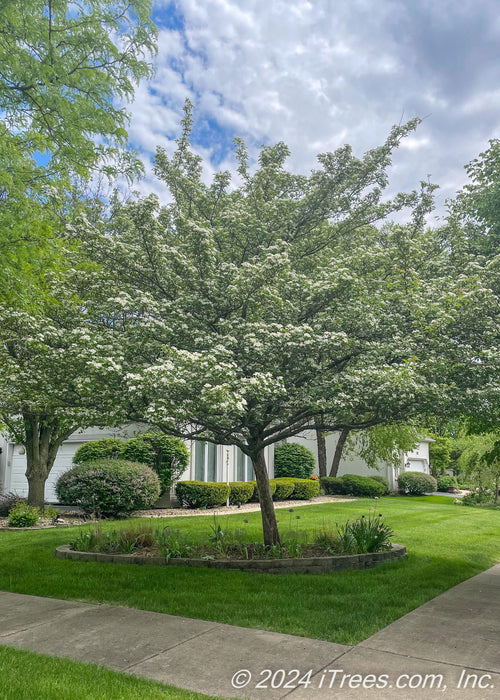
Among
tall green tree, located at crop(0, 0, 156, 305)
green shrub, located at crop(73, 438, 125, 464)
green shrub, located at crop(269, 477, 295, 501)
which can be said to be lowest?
green shrub, located at crop(269, 477, 295, 501)

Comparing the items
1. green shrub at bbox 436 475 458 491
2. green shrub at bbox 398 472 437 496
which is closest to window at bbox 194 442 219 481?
green shrub at bbox 398 472 437 496

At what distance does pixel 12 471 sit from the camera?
23547 mm

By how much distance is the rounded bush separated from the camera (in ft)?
52.5

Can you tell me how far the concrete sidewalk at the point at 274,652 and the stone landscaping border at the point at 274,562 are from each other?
244 cm

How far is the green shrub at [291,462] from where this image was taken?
26219 mm

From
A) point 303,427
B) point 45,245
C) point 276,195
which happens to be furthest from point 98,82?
point 303,427

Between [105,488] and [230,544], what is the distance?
696cm

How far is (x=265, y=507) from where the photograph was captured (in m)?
10.5

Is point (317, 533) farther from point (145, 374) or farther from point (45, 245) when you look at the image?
point (45, 245)

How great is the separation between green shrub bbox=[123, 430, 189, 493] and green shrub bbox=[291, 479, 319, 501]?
6.63m

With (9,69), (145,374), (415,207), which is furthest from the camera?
(415,207)

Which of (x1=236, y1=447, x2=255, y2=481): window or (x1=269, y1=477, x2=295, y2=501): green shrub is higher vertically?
(x1=236, y1=447, x2=255, y2=481): window

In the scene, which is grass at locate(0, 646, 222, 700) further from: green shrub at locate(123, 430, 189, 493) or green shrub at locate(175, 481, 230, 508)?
green shrub at locate(175, 481, 230, 508)

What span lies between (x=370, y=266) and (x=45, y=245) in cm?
549
